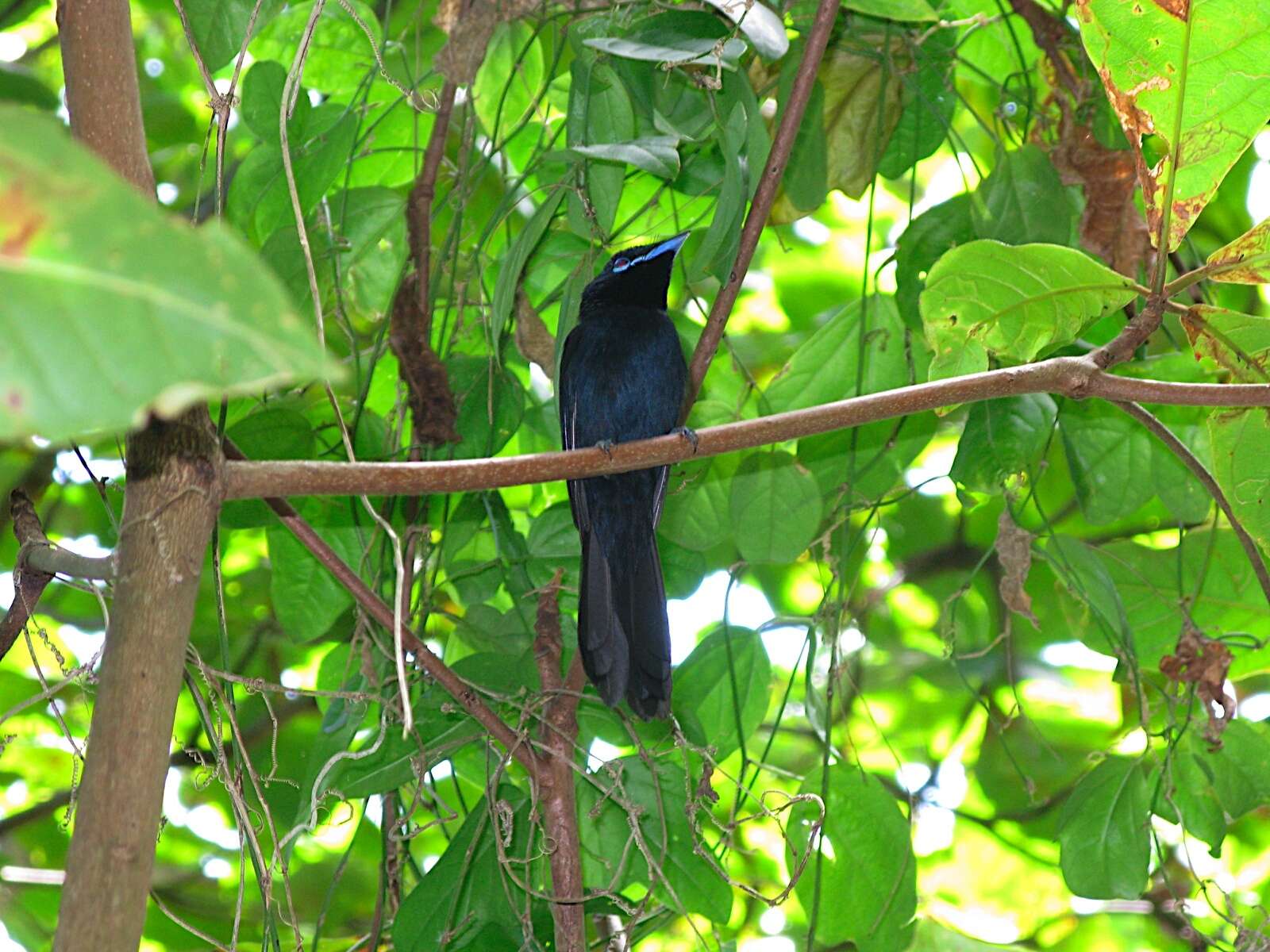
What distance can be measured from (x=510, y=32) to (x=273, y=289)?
2.58m

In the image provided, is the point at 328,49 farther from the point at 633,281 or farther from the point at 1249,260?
the point at 1249,260

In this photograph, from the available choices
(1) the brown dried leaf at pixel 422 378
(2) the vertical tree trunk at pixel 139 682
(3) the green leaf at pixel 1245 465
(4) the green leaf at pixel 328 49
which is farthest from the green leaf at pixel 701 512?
(2) the vertical tree trunk at pixel 139 682

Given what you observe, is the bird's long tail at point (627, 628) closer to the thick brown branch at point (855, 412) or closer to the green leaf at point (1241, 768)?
the thick brown branch at point (855, 412)

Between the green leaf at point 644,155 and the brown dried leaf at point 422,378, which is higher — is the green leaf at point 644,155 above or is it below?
below

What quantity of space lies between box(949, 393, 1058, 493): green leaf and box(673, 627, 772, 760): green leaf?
64 centimetres

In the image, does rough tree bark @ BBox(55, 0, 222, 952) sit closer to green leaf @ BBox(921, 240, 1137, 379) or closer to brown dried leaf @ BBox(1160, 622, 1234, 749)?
green leaf @ BBox(921, 240, 1137, 379)

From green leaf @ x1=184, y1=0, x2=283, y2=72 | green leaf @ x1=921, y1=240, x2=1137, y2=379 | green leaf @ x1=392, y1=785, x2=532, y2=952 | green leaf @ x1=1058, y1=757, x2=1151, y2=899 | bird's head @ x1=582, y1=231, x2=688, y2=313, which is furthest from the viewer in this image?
bird's head @ x1=582, y1=231, x2=688, y2=313

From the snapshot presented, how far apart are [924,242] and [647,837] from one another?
58.9 inches

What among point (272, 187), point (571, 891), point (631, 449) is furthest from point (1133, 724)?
point (272, 187)

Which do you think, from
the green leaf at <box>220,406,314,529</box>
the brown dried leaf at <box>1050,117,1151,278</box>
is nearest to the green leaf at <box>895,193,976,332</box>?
the brown dried leaf at <box>1050,117,1151,278</box>

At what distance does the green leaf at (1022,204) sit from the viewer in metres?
2.90

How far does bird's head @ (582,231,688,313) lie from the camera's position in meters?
3.99

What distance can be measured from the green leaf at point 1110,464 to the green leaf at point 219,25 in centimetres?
202

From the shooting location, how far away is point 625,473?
3484mm
